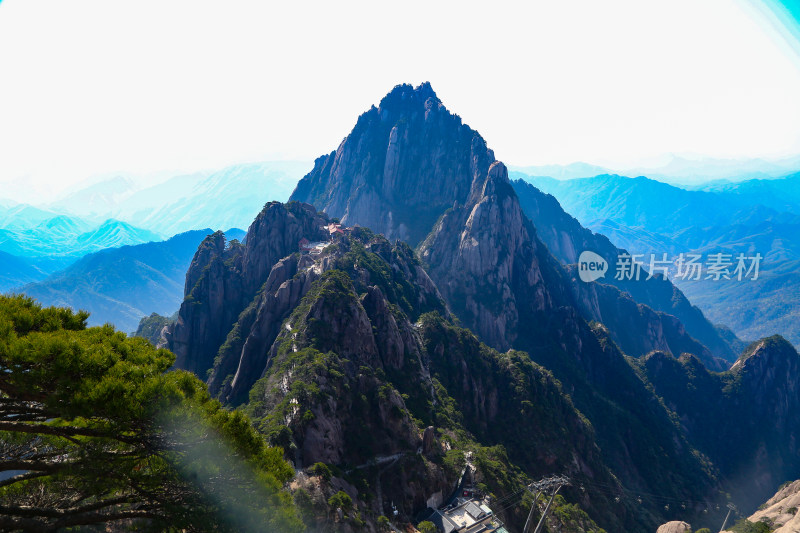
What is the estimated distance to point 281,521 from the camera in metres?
15.3

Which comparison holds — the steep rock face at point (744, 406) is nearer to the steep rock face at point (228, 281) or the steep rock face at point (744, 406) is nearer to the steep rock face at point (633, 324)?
the steep rock face at point (633, 324)

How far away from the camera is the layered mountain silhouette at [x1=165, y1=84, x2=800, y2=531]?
47656mm

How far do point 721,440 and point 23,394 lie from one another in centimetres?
15677

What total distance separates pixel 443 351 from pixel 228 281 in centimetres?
5515

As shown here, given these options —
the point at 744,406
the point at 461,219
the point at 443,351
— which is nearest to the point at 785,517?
the point at 443,351

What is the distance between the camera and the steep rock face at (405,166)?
165m

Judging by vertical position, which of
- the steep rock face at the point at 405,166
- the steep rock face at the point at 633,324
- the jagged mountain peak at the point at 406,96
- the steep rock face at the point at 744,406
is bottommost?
the steep rock face at the point at 744,406

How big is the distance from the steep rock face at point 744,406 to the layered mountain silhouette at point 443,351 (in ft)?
3.04

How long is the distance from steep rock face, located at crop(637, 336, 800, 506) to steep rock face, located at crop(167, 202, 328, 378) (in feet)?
384

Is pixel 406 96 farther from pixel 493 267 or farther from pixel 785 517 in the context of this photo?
pixel 785 517

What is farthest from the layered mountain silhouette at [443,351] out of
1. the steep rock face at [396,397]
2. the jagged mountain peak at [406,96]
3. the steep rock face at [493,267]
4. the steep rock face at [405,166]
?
the jagged mountain peak at [406,96]

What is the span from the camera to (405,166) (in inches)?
7003

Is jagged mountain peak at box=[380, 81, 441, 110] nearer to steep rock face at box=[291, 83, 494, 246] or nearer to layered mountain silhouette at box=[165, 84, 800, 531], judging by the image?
steep rock face at box=[291, 83, 494, 246]

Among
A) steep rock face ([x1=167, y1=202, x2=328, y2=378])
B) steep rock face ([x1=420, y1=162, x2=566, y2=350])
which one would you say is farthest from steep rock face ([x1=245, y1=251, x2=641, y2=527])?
steep rock face ([x1=420, y1=162, x2=566, y2=350])
